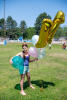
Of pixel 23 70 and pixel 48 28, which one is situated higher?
pixel 48 28

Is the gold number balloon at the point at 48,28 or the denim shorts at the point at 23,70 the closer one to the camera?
the gold number balloon at the point at 48,28

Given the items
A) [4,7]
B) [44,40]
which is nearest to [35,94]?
[44,40]

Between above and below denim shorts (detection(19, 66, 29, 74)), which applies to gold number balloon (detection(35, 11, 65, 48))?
above

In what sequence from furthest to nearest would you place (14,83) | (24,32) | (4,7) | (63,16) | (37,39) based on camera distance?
(24,32) → (4,7) → (14,83) → (37,39) → (63,16)

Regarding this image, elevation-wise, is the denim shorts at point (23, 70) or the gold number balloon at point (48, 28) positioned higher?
the gold number balloon at point (48, 28)

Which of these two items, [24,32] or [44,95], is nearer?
[44,95]

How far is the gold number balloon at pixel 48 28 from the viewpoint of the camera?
3902 mm

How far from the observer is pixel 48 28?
3.96 m

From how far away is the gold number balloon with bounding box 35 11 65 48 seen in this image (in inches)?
154

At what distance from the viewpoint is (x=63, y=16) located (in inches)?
159

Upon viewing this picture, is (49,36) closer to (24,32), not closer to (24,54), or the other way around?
(24,54)

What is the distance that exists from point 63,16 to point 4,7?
31.9 meters

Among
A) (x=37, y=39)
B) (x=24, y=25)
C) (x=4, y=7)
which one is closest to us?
(x=37, y=39)

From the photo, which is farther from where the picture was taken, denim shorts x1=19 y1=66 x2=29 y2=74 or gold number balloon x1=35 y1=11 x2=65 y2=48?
denim shorts x1=19 y1=66 x2=29 y2=74
